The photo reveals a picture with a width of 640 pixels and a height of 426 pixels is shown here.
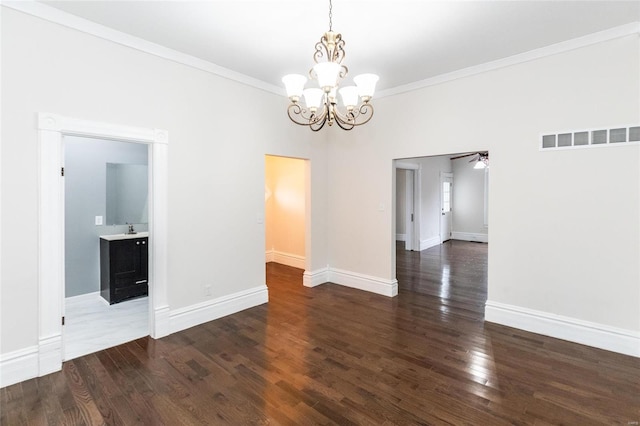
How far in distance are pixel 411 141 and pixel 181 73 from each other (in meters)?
3.10

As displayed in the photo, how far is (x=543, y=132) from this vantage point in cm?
346

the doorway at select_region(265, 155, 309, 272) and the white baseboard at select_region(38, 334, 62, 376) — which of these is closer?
the white baseboard at select_region(38, 334, 62, 376)

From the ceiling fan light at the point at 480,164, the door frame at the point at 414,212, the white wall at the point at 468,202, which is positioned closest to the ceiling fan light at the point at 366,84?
the door frame at the point at 414,212

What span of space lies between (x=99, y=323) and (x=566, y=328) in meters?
5.32

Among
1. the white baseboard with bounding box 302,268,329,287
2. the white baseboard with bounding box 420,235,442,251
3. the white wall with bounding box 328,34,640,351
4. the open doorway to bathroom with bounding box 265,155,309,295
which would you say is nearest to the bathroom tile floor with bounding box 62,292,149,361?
the white baseboard with bounding box 302,268,329,287

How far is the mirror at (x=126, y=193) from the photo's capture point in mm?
4684

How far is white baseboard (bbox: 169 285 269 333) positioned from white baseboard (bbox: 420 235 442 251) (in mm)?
5514

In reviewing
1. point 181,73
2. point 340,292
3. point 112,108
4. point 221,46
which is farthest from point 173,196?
point 340,292

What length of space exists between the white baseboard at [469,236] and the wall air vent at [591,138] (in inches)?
291

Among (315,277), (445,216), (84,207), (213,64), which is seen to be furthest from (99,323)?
(445,216)

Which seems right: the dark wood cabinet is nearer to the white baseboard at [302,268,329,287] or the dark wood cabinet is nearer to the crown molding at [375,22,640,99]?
the white baseboard at [302,268,329,287]

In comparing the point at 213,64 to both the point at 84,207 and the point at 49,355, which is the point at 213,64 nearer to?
the point at 84,207

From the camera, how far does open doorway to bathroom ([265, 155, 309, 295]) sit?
6.55m

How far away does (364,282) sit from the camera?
511cm
